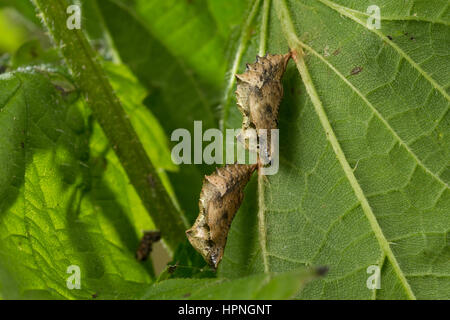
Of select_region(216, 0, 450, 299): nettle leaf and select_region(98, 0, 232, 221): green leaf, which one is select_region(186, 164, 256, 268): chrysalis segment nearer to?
select_region(216, 0, 450, 299): nettle leaf

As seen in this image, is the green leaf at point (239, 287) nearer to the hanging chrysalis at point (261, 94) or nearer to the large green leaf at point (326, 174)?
the large green leaf at point (326, 174)

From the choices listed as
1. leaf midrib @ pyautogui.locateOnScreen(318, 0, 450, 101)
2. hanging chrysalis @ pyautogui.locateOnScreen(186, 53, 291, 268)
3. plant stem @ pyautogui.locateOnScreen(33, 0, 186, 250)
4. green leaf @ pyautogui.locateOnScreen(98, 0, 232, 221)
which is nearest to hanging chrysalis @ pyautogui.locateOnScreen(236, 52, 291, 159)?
hanging chrysalis @ pyautogui.locateOnScreen(186, 53, 291, 268)

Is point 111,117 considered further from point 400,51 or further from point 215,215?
point 400,51

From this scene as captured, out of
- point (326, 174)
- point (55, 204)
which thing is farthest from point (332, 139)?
point (55, 204)

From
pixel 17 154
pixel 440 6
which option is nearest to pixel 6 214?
pixel 17 154

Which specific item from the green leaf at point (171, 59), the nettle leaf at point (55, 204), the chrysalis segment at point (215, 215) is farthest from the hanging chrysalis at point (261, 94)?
the green leaf at point (171, 59)
